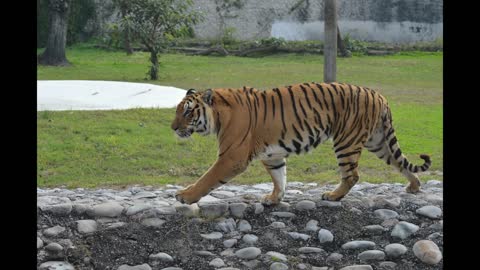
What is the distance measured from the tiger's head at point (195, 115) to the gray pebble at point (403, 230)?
187cm

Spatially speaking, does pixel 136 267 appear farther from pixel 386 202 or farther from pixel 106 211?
pixel 386 202

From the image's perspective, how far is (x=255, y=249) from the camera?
643 centimetres

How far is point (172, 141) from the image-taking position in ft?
36.6

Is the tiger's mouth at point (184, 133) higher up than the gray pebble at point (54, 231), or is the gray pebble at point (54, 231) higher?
the tiger's mouth at point (184, 133)

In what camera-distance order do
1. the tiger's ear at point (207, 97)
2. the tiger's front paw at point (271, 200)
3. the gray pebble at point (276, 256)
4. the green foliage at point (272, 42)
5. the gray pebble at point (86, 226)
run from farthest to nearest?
1. the green foliage at point (272, 42)
2. the tiger's front paw at point (271, 200)
3. the tiger's ear at point (207, 97)
4. the gray pebble at point (86, 226)
5. the gray pebble at point (276, 256)

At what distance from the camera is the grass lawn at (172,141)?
31.3 ft

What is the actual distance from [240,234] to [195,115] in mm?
1139

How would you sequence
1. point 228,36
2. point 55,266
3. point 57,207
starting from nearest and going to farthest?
point 55,266 < point 57,207 < point 228,36

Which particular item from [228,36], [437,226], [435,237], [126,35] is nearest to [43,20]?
[228,36]

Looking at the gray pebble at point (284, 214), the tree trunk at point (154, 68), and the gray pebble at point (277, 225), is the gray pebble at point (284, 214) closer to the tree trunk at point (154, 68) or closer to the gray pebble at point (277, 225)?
the gray pebble at point (277, 225)

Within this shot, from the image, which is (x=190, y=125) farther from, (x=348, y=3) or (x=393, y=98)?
(x=348, y=3)

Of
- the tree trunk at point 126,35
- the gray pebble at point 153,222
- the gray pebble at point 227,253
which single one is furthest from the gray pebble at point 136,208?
the tree trunk at point 126,35
